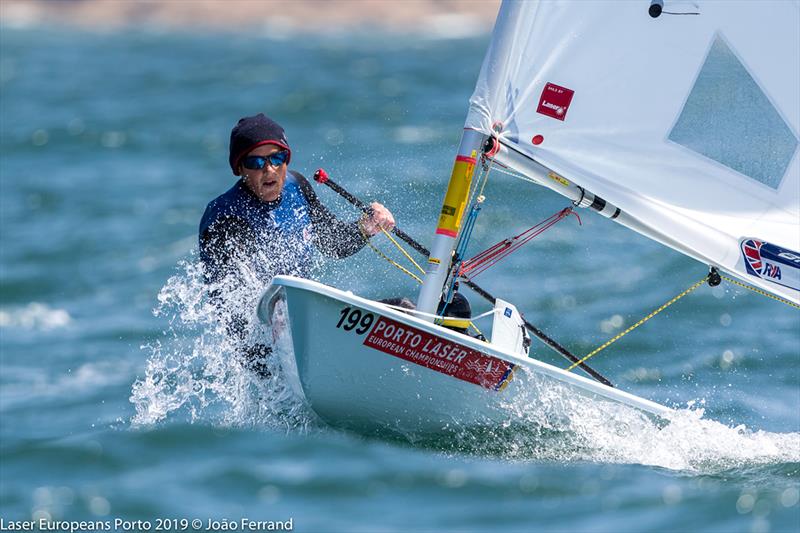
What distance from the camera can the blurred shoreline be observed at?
27844 millimetres

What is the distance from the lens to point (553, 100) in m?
4.70

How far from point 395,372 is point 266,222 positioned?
37.1 inches

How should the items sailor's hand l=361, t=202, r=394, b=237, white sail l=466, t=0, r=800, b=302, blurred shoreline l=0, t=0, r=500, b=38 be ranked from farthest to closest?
1. blurred shoreline l=0, t=0, r=500, b=38
2. sailor's hand l=361, t=202, r=394, b=237
3. white sail l=466, t=0, r=800, b=302

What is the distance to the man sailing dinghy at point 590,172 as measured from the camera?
179 inches

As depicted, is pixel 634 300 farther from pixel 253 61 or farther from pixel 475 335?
pixel 253 61

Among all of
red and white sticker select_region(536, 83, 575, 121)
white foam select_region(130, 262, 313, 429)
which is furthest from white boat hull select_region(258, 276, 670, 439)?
red and white sticker select_region(536, 83, 575, 121)

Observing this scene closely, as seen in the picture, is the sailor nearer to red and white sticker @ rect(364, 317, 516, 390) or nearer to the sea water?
the sea water

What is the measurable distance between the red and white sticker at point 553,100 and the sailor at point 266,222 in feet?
2.78

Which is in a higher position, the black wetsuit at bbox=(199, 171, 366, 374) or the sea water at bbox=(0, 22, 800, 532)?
the black wetsuit at bbox=(199, 171, 366, 374)

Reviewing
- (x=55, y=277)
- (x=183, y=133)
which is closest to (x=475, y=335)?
(x=55, y=277)

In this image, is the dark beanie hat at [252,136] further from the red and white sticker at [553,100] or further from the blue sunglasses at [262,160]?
the red and white sticker at [553,100]

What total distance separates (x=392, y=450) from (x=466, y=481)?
33 cm

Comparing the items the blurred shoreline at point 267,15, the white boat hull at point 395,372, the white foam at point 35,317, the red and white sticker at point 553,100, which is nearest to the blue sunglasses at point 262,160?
the white boat hull at point 395,372

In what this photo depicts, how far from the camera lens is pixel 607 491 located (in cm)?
475
